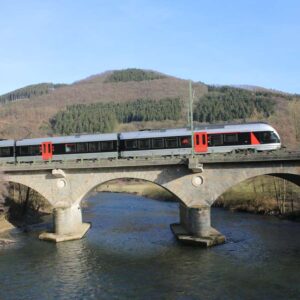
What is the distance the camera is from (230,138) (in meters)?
41.2

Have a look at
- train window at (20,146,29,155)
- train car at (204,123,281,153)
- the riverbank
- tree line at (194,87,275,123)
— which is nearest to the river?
the riverbank

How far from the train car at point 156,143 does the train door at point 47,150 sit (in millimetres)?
8318

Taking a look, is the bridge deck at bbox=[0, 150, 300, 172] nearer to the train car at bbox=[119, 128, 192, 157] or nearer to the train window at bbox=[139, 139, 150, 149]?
the train car at bbox=[119, 128, 192, 157]

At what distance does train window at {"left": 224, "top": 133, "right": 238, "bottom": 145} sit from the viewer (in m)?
41.0

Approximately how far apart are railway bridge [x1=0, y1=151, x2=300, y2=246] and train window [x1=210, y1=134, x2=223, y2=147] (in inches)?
78.8

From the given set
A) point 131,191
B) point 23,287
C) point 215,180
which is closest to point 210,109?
point 131,191

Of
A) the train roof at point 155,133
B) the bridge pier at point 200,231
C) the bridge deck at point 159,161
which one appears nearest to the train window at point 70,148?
the bridge deck at point 159,161

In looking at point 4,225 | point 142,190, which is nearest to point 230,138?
point 4,225

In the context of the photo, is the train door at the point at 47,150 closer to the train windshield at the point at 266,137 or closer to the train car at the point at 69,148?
the train car at the point at 69,148

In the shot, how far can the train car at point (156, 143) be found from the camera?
1665 inches

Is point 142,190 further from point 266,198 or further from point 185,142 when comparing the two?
point 185,142

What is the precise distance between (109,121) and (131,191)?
88472 mm

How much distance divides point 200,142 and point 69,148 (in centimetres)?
1468

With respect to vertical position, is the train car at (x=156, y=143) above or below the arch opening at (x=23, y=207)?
above
